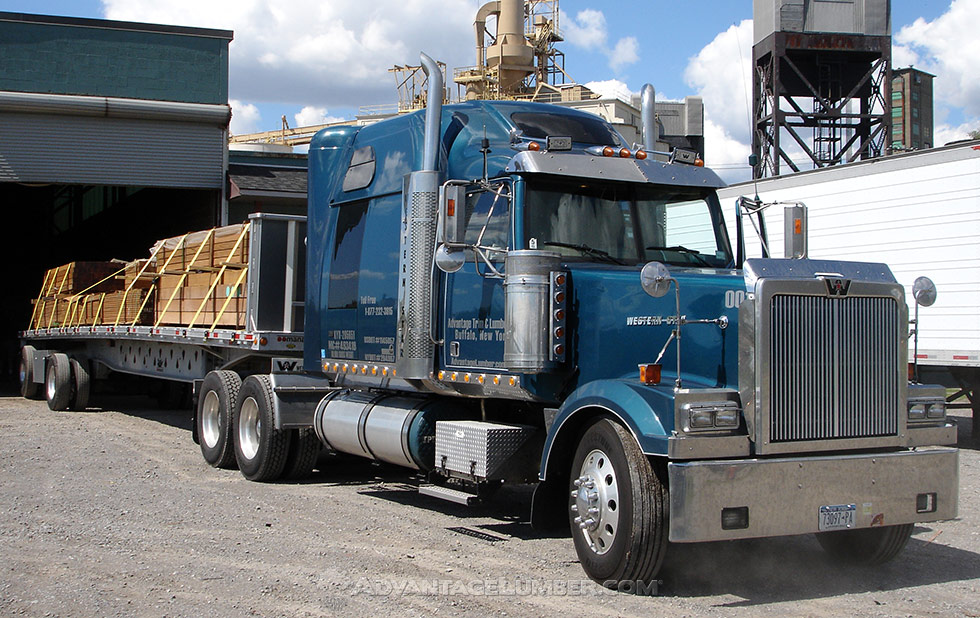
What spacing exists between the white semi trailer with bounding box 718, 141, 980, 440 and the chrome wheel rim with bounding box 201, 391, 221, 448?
6.53 metres

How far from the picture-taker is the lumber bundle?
11945mm

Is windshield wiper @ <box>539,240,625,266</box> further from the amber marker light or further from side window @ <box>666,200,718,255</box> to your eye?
the amber marker light

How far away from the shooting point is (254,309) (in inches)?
437

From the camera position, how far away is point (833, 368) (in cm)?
617

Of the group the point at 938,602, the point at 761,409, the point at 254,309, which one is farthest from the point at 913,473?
the point at 254,309

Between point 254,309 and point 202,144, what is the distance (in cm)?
1388

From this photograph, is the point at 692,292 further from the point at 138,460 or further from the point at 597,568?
the point at 138,460

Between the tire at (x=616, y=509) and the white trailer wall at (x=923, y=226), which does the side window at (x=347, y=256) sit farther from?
the white trailer wall at (x=923, y=226)

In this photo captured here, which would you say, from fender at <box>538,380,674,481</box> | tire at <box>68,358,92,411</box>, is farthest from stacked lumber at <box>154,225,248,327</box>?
fender at <box>538,380,674,481</box>

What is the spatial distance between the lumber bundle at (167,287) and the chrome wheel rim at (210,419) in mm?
Result: 885

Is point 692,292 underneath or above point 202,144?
underneath

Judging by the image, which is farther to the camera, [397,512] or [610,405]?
[397,512]

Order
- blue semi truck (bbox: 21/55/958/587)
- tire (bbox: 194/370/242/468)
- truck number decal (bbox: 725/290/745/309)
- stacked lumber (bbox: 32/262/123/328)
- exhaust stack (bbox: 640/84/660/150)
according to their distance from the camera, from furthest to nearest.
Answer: stacked lumber (bbox: 32/262/123/328)
tire (bbox: 194/370/242/468)
exhaust stack (bbox: 640/84/660/150)
truck number decal (bbox: 725/290/745/309)
blue semi truck (bbox: 21/55/958/587)

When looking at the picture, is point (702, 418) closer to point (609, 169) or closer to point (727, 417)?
point (727, 417)
